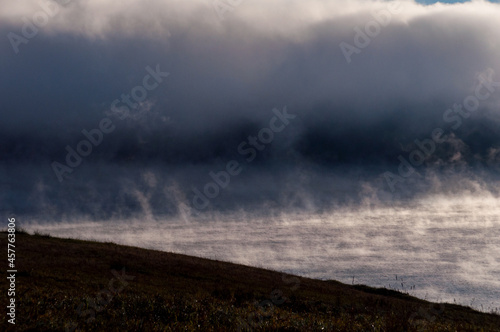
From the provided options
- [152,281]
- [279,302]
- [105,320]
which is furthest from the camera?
[152,281]

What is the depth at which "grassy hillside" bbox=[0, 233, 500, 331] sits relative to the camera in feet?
54.6

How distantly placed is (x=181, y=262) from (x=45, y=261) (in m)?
13.2

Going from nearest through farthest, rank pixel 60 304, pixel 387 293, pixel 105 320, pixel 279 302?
pixel 105 320
pixel 60 304
pixel 279 302
pixel 387 293

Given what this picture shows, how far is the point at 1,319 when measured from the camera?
1480 cm

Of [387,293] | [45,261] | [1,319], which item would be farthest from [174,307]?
[387,293]

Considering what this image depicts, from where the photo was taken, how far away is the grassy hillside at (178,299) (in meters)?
16.7

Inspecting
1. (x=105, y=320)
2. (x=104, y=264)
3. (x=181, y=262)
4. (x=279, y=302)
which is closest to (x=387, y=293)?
(x=181, y=262)

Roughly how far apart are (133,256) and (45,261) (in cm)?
1017

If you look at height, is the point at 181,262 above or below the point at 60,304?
above

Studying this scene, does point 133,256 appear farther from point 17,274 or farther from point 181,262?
point 17,274

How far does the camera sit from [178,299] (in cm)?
2148

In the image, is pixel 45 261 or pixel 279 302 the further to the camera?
pixel 45 261

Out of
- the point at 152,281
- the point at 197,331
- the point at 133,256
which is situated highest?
the point at 133,256

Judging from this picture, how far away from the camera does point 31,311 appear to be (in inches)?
650
